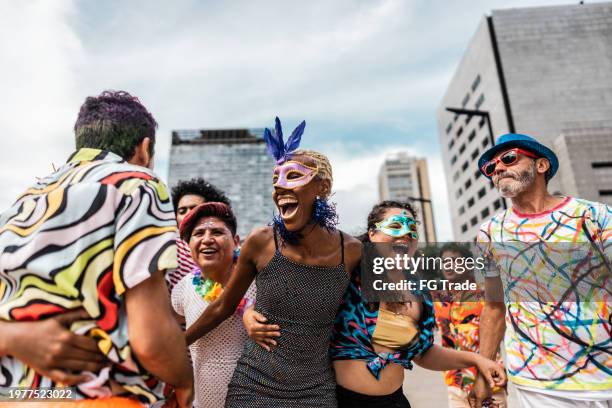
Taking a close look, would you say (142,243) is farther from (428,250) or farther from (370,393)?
(428,250)

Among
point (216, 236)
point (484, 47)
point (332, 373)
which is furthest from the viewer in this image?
point (484, 47)

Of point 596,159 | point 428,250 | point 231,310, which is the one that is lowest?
point 231,310

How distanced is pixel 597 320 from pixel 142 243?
270 cm

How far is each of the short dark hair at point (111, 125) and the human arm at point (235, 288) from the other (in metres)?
0.84

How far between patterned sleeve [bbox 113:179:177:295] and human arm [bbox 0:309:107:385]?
236 mm

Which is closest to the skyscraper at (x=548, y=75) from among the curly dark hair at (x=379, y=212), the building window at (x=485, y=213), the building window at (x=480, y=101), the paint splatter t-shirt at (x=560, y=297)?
the building window at (x=480, y=101)

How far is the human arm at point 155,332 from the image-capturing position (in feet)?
4.28

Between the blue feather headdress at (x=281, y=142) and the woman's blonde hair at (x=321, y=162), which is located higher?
the blue feather headdress at (x=281, y=142)

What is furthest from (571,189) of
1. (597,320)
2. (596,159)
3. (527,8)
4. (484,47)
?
(597,320)

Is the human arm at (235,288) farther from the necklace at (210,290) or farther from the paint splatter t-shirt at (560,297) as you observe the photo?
the paint splatter t-shirt at (560,297)

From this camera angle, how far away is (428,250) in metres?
2.94

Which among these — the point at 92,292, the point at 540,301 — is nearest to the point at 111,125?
the point at 92,292

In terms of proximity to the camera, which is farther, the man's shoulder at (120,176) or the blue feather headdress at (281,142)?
the blue feather headdress at (281,142)

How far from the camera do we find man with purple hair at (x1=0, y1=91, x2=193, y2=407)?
1309mm
